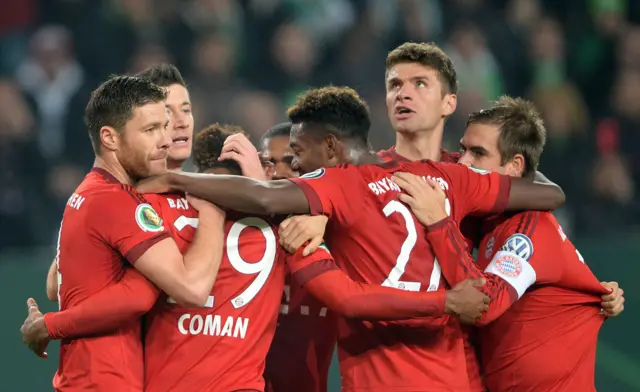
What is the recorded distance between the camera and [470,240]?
4.74 m

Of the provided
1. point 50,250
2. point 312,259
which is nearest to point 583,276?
point 312,259

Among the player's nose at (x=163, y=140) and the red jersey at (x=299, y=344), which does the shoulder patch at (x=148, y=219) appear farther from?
the red jersey at (x=299, y=344)

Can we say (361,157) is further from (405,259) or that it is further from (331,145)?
(405,259)

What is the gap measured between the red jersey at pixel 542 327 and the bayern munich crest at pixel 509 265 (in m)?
0.09

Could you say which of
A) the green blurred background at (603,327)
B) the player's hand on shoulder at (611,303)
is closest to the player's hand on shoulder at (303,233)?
the player's hand on shoulder at (611,303)

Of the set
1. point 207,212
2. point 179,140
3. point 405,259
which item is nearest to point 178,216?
point 207,212

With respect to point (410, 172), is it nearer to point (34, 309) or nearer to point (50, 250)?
point (34, 309)

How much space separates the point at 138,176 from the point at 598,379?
4229 millimetres

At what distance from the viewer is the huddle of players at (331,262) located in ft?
12.8

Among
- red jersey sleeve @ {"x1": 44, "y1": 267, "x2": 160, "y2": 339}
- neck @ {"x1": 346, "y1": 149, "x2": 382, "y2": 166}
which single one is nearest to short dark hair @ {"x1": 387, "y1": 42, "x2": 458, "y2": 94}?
neck @ {"x1": 346, "y1": 149, "x2": 382, "y2": 166}

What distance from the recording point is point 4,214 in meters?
7.82

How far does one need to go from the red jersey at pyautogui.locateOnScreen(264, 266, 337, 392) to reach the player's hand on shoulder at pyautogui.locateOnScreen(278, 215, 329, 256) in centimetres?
74

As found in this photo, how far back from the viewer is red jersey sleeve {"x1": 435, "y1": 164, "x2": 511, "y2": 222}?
4324 millimetres

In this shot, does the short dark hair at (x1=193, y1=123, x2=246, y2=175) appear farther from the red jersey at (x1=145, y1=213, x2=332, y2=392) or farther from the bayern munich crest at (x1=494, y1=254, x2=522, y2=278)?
the bayern munich crest at (x1=494, y1=254, x2=522, y2=278)
